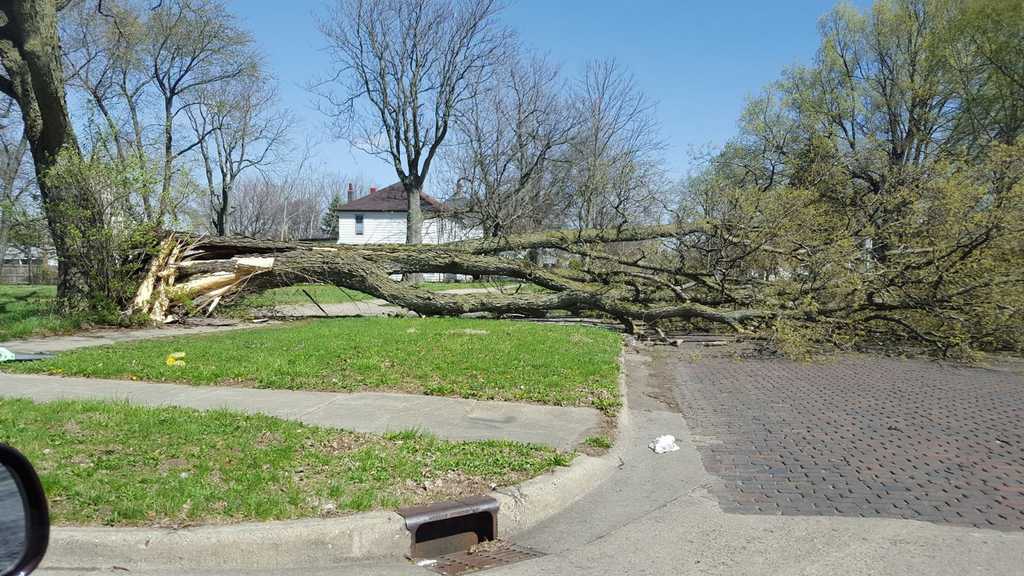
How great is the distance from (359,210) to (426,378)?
5487 centimetres

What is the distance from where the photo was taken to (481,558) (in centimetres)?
450

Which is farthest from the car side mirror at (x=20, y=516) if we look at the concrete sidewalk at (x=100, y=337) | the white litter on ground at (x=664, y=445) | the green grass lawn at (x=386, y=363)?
the concrete sidewalk at (x=100, y=337)

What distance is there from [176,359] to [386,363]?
2926mm

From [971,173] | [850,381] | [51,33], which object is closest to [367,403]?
[850,381]

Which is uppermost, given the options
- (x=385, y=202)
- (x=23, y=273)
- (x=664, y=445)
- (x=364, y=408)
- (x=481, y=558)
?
(x=385, y=202)

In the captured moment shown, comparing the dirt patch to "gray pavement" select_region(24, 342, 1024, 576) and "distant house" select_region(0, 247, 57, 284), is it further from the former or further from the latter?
"distant house" select_region(0, 247, 57, 284)

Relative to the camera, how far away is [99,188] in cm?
1362

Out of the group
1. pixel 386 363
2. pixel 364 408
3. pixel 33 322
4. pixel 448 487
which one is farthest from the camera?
pixel 33 322

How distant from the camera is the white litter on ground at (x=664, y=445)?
6837 millimetres

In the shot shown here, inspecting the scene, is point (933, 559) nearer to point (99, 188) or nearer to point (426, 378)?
point (426, 378)

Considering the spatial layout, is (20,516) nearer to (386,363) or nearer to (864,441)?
(864,441)

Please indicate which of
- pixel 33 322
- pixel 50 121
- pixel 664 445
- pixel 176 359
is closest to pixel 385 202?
pixel 50 121

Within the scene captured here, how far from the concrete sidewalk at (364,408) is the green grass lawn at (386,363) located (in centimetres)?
38

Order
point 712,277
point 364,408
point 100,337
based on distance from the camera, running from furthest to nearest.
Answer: point 712,277
point 100,337
point 364,408
